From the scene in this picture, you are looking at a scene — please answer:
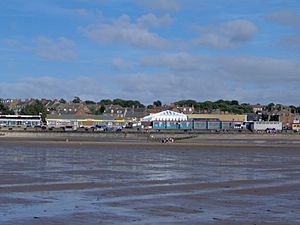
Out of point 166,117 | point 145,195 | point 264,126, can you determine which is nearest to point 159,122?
point 166,117

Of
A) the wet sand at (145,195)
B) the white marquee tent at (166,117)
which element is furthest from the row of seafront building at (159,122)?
the wet sand at (145,195)

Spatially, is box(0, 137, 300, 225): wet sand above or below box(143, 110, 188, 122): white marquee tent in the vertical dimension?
below

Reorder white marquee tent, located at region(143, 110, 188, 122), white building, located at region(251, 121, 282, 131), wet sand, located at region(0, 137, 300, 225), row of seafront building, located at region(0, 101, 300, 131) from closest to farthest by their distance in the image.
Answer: wet sand, located at region(0, 137, 300, 225)
row of seafront building, located at region(0, 101, 300, 131)
white building, located at region(251, 121, 282, 131)
white marquee tent, located at region(143, 110, 188, 122)

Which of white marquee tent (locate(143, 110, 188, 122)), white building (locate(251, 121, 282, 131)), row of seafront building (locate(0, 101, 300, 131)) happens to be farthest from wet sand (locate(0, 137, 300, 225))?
white marquee tent (locate(143, 110, 188, 122))

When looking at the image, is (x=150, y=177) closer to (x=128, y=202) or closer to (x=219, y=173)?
(x=219, y=173)

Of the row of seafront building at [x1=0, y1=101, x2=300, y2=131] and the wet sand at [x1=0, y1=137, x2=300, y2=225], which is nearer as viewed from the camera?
the wet sand at [x1=0, y1=137, x2=300, y2=225]

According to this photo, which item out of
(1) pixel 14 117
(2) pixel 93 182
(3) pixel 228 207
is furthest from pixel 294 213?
(1) pixel 14 117

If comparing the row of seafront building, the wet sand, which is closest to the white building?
the row of seafront building

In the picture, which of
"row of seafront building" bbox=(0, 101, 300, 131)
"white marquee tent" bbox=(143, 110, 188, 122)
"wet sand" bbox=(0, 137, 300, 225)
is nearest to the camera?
"wet sand" bbox=(0, 137, 300, 225)

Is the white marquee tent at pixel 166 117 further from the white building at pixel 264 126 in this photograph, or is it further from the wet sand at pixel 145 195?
the wet sand at pixel 145 195

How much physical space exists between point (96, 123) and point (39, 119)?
45.9ft

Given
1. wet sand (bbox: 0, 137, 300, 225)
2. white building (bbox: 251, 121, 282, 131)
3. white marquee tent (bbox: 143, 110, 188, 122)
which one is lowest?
wet sand (bbox: 0, 137, 300, 225)

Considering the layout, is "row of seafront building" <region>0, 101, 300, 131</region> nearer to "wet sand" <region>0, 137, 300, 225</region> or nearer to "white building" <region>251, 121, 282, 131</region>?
"white building" <region>251, 121, 282, 131</region>

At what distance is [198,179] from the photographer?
955 inches
